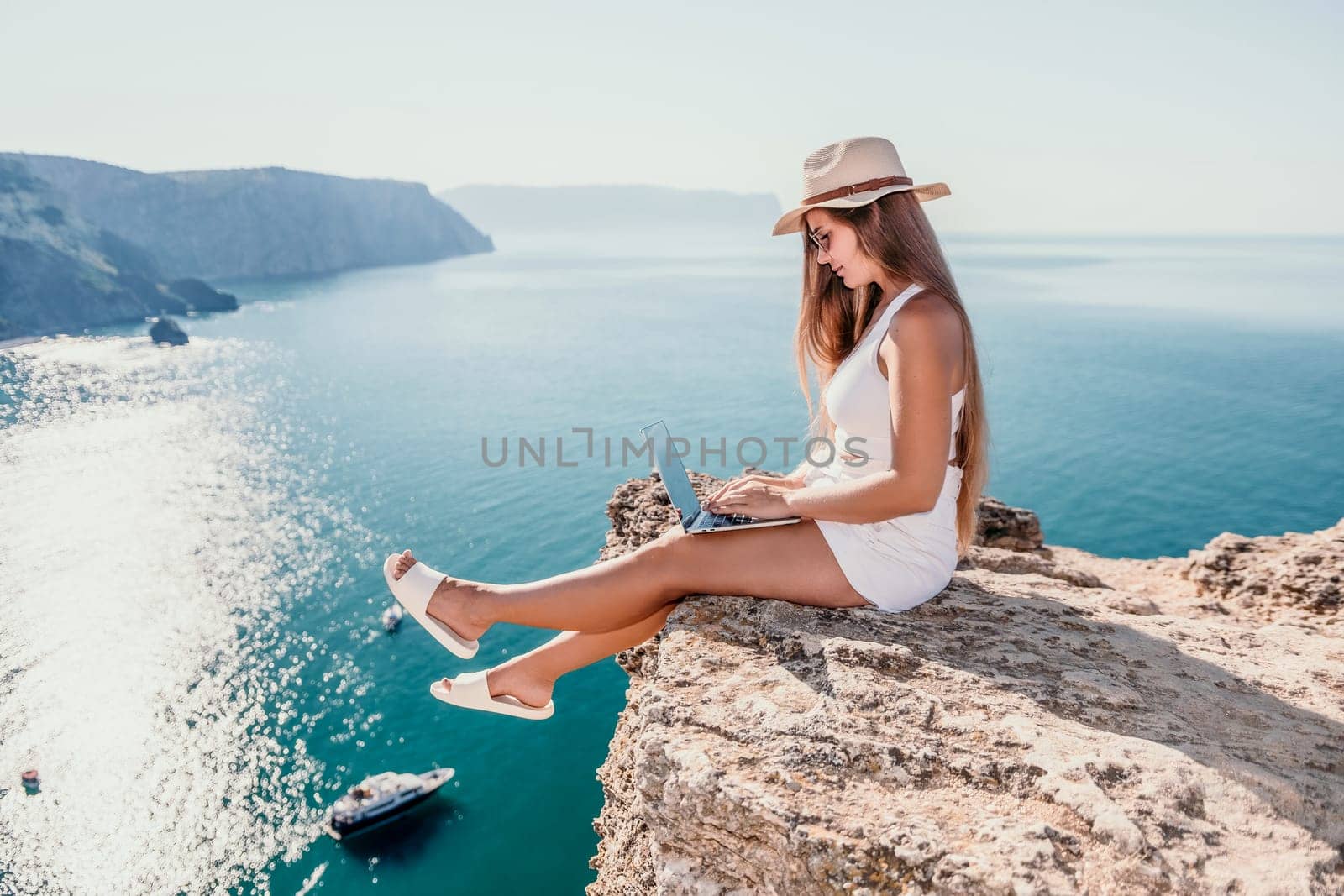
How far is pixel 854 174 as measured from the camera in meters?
3.70

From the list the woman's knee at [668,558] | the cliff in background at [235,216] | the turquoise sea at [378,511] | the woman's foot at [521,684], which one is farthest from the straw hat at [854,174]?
the cliff in background at [235,216]

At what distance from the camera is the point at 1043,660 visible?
3.56 m

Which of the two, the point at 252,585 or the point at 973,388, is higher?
the point at 973,388

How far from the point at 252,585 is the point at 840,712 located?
3545 cm

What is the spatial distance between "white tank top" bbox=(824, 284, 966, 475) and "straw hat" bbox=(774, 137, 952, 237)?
47 cm

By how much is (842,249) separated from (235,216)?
501 feet

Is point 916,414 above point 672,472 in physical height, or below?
above

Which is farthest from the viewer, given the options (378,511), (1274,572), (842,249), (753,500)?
(378,511)

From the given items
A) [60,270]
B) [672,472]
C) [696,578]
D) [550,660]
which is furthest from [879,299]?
[60,270]

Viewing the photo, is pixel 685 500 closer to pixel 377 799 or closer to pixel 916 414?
pixel 916 414

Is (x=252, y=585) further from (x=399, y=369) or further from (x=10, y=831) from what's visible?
(x=399, y=369)

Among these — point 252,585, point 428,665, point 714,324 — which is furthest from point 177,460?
point 714,324

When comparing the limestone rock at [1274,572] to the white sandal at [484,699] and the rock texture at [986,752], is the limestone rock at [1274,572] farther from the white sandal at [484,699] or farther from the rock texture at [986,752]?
the white sandal at [484,699]

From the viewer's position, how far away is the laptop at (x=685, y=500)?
3.79 metres
